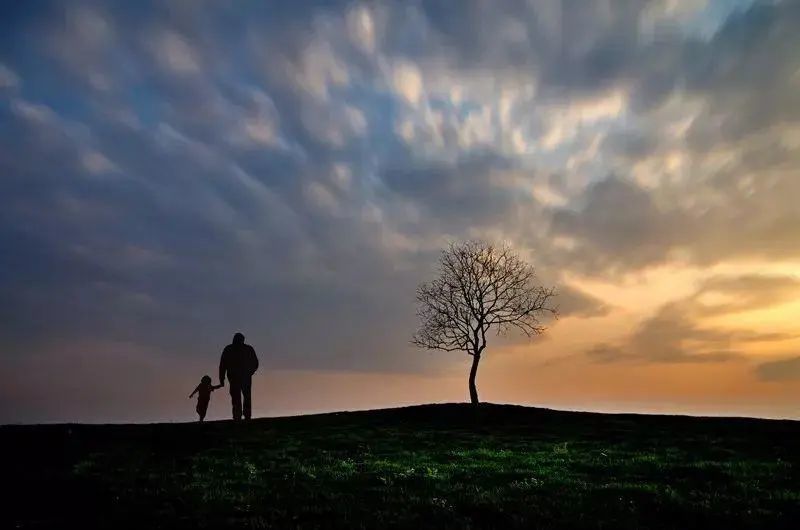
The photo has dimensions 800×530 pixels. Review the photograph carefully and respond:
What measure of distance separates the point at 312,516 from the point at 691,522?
9.39 m

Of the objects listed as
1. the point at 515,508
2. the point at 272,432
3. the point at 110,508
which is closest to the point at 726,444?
the point at 515,508

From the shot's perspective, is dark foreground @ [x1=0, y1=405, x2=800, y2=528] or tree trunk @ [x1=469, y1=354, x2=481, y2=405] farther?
tree trunk @ [x1=469, y1=354, x2=481, y2=405]

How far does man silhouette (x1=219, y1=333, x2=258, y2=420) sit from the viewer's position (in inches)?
1534

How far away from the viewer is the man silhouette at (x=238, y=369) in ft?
128

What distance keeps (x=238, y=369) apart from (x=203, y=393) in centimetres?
338

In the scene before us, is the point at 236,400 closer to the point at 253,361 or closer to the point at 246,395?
the point at 246,395

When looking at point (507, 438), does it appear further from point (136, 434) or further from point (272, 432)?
point (136, 434)

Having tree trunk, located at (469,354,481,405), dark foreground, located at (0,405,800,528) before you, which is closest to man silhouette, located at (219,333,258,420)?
dark foreground, located at (0,405,800,528)

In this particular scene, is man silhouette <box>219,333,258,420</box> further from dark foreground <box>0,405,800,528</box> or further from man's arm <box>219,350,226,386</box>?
dark foreground <box>0,405,800,528</box>

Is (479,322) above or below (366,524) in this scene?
above

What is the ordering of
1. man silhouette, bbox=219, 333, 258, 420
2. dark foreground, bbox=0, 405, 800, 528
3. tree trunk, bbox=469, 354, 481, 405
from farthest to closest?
tree trunk, bbox=469, 354, 481, 405 → man silhouette, bbox=219, 333, 258, 420 → dark foreground, bbox=0, 405, 800, 528

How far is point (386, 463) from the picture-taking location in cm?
2556

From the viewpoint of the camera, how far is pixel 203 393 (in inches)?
1593

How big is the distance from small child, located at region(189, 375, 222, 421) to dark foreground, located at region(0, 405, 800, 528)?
4.44 m
